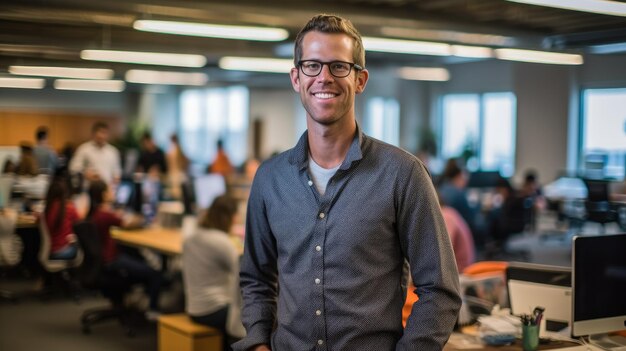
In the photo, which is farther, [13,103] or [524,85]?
[524,85]

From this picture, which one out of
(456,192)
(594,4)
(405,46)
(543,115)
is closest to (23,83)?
(405,46)

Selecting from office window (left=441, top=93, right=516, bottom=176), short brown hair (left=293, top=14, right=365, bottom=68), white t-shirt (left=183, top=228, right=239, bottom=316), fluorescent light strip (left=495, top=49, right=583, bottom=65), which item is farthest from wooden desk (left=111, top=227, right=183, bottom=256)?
office window (left=441, top=93, right=516, bottom=176)

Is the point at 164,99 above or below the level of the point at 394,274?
above

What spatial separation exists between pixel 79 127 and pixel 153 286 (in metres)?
1.92

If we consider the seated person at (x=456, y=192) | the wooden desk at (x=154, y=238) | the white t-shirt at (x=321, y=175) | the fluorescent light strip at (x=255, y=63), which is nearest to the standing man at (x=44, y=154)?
the wooden desk at (x=154, y=238)

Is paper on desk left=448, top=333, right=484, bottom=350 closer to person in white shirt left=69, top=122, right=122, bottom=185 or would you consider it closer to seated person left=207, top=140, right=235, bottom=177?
person in white shirt left=69, top=122, right=122, bottom=185

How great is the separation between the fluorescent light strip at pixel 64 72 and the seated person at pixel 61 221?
1052 millimetres

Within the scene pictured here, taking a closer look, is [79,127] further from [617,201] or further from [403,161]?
[617,201]

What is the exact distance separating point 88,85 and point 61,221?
4501mm

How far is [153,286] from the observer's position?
7.47m

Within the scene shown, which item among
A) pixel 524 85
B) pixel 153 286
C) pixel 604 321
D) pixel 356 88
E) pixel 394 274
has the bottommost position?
pixel 153 286

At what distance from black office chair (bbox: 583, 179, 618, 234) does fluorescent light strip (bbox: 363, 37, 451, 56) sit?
3804mm

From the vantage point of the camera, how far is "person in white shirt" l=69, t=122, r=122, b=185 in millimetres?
8577

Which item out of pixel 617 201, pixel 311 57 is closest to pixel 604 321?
pixel 311 57
